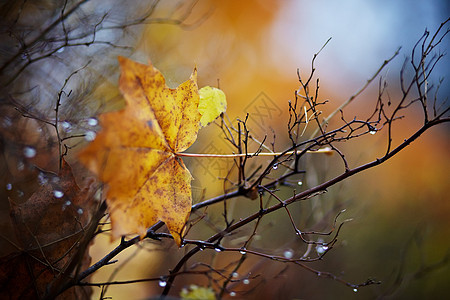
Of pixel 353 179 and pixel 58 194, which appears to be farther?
pixel 353 179

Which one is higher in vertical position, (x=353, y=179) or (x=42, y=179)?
(x=353, y=179)

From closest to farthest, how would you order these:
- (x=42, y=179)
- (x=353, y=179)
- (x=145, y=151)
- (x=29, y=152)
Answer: (x=145, y=151) < (x=42, y=179) < (x=29, y=152) < (x=353, y=179)

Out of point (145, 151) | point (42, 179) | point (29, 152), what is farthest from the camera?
point (29, 152)

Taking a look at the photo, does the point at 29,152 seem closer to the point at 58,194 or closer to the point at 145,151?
the point at 58,194

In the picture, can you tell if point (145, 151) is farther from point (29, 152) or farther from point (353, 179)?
point (353, 179)

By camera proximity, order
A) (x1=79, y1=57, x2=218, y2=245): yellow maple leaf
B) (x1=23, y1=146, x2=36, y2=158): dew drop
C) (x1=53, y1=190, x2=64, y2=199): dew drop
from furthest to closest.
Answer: (x1=23, y1=146, x2=36, y2=158): dew drop < (x1=53, y1=190, x2=64, y2=199): dew drop < (x1=79, y1=57, x2=218, y2=245): yellow maple leaf

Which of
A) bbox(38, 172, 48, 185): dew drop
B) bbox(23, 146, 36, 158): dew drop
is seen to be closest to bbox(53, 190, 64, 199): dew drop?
bbox(38, 172, 48, 185): dew drop

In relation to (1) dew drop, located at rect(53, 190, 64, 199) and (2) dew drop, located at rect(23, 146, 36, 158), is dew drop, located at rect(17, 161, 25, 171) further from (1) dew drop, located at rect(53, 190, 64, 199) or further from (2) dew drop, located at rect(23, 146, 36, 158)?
(1) dew drop, located at rect(53, 190, 64, 199)

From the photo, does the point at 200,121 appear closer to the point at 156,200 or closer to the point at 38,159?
the point at 156,200

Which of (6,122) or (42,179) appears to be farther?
(6,122)

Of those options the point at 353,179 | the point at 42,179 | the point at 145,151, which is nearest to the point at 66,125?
the point at 42,179
